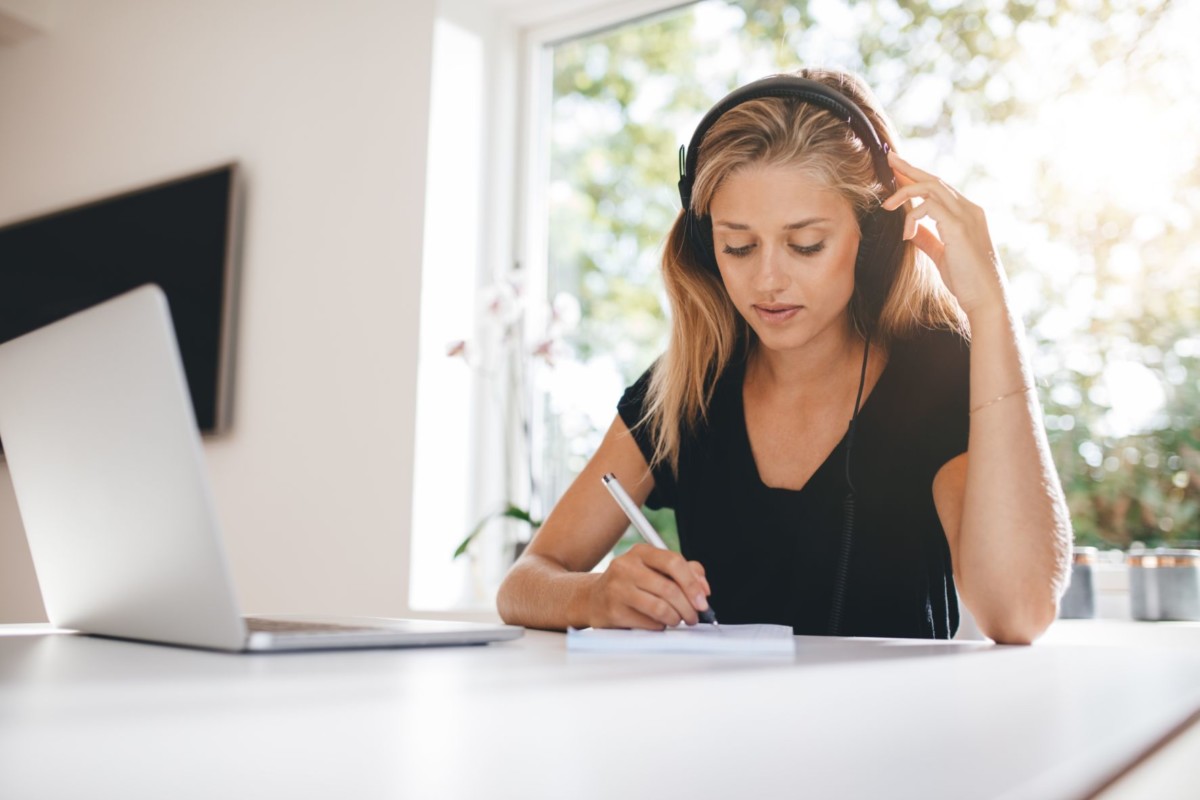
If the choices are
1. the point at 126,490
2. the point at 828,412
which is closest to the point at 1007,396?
the point at 828,412

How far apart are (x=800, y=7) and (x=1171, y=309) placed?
1.11 m

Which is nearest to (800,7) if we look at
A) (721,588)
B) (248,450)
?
(721,588)

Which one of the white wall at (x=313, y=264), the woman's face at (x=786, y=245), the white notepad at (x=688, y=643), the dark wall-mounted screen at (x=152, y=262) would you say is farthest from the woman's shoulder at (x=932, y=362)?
the dark wall-mounted screen at (x=152, y=262)

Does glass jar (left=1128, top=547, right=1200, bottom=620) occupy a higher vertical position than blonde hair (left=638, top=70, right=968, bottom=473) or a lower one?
lower

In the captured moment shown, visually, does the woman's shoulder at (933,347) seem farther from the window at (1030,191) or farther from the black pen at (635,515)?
the window at (1030,191)

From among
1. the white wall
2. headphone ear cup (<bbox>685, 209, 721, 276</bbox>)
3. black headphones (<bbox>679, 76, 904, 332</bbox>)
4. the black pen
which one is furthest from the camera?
the white wall

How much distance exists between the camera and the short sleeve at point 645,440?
4.86ft

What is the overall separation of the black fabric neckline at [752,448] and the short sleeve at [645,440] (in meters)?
0.13

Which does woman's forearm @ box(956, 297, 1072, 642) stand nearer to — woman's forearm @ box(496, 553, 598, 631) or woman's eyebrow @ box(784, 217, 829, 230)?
woman's eyebrow @ box(784, 217, 829, 230)

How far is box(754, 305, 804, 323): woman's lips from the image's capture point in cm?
127

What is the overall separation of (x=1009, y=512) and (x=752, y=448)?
0.41 meters

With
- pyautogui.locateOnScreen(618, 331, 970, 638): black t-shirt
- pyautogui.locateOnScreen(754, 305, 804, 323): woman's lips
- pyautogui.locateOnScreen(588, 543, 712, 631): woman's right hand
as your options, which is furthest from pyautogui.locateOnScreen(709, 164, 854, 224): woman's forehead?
pyautogui.locateOnScreen(588, 543, 712, 631): woman's right hand

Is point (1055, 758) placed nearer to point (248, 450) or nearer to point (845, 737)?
point (845, 737)

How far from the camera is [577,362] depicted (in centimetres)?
270
